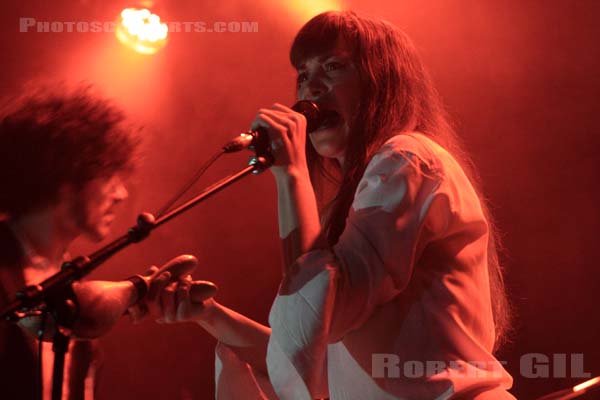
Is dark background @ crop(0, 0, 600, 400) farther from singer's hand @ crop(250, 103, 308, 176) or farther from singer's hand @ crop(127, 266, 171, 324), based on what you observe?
singer's hand @ crop(250, 103, 308, 176)

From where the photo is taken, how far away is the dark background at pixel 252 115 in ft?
7.87

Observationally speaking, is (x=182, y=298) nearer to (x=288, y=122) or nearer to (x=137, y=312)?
(x=137, y=312)

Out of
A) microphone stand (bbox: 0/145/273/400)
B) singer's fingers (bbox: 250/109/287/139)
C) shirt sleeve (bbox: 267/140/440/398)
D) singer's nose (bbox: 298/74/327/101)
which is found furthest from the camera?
singer's nose (bbox: 298/74/327/101)

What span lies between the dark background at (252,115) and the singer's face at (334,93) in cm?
113

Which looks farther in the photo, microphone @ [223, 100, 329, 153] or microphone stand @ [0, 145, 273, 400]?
microphone @ [223, 100, 329, 153]

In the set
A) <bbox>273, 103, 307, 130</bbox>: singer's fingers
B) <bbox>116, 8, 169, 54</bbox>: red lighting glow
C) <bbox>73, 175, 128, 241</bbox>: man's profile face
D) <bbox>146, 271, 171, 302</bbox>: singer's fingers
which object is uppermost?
<bbox>116, 8, 169, 54</bbox>: red lighting glow

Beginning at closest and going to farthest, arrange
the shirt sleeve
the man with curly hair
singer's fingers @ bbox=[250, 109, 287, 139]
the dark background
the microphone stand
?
the microphone stand < the shirt sleeve < singer's fingers @ bbox=[250, 109, 287, 139] < the man with curly hair < the dark background

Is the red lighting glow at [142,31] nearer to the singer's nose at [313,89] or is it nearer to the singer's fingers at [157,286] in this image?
the singer's nose at [313,89]

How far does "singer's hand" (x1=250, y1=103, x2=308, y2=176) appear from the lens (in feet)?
3.76

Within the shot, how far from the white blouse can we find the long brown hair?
15 centimetres

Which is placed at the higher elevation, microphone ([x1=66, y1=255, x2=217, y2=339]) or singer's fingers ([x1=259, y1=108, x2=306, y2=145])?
singer's fingers ([x1=259, y1=108, x2=306, y2=145])

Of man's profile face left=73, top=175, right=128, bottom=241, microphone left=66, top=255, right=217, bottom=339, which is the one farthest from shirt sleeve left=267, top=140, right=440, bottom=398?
man's profile face left=73, top=175, right=128, bottom=241

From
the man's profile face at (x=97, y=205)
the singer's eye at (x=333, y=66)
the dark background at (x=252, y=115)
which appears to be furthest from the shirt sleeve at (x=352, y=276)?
the dark background at (x=252, y=115)

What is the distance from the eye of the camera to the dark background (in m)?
2.40
